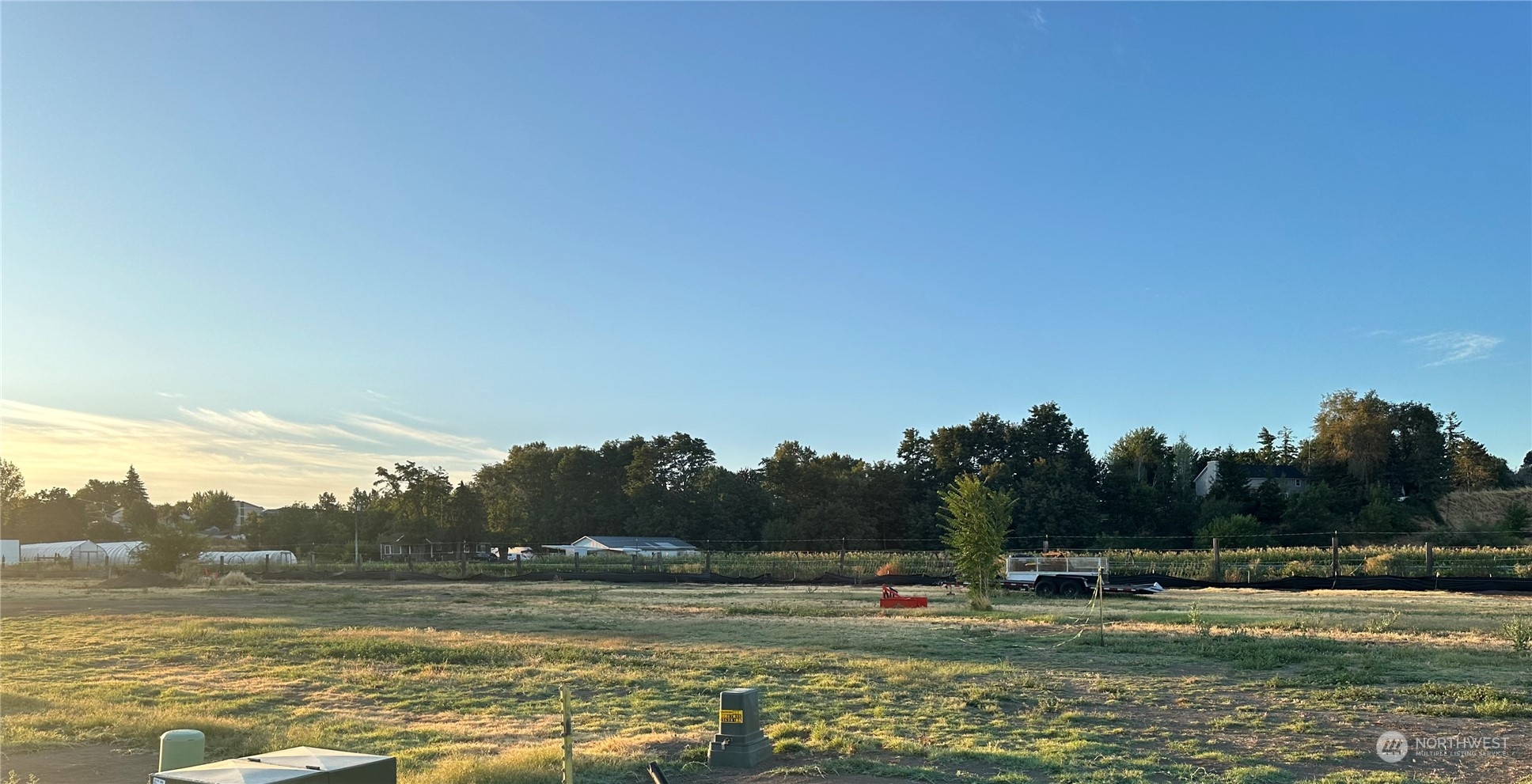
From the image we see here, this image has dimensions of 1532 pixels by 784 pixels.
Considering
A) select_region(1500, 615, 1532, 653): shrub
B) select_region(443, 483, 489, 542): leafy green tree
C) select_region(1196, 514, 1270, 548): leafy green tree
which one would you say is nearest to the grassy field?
select_region(1500, 615, 1532, 653): shrub

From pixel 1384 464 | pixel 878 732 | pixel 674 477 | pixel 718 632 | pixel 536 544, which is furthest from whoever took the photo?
pixel 674 477

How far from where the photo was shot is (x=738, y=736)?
28.4ft

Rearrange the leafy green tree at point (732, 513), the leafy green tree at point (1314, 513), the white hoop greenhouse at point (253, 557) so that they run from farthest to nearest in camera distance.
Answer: the leafy green tree at point (732, 513)
the white hoop greenhouse at point (253, 557)
the leafy green tree at point (1314, 513)

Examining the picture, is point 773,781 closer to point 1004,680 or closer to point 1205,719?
point 1205,719

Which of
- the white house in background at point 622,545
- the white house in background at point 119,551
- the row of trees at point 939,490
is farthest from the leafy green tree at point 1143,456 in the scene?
the white house in background at point 119,551

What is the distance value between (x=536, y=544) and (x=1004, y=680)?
281 feet

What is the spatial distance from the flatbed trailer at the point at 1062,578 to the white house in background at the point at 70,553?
235ft

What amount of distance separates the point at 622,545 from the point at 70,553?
147 feet

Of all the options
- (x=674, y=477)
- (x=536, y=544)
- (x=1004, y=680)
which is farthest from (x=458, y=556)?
(x=1004, y=680)

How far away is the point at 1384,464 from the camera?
3344 inches

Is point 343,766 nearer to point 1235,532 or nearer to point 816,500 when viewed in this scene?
point 1235,532

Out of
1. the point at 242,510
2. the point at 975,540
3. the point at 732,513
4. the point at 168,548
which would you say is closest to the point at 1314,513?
the point at 732,513

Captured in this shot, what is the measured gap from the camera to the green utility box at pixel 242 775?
423 centimetres

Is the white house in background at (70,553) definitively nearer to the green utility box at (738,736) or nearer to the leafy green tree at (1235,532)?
the leafy green tree at (1235,532)
